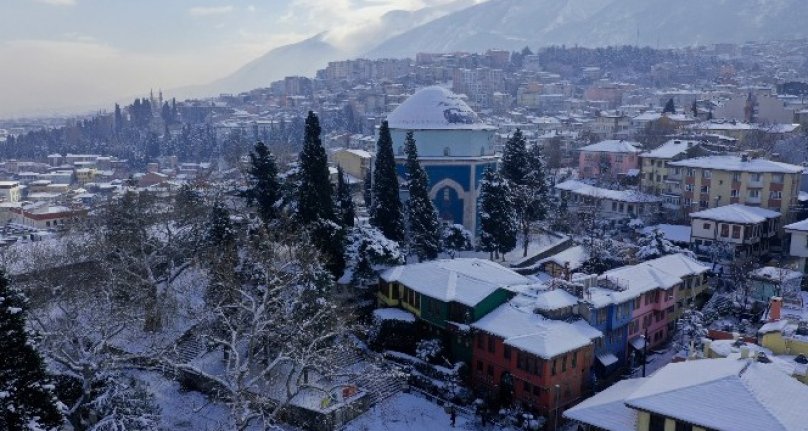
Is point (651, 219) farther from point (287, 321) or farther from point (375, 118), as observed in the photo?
point (375, 118)

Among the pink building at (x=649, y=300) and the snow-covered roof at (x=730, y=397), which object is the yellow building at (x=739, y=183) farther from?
the snow-covered roof at (x=730, y=397)

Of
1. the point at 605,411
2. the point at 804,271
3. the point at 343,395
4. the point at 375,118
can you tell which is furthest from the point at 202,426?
the point at 375,118

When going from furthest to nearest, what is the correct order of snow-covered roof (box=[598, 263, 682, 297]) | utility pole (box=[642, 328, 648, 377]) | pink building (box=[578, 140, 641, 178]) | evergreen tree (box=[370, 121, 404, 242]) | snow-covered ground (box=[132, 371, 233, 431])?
pink building (box=[578, 140, 641, 178])
evergreen tree (box=[370, 121, 404, 242])
snow-covered roof (box=[598, 263, 682, 297])
utility pole (box=[642, 328, 648, 377])
snow-covered ground (box=[132, 371, 233, 431])

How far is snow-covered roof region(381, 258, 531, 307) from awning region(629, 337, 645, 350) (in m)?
5.12

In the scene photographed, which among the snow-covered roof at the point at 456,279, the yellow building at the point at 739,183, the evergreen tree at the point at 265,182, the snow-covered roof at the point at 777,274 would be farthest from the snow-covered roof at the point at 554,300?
the yellow building at the point at 739,183

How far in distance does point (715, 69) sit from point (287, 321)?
151213 mm

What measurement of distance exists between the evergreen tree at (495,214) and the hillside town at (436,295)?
112mm

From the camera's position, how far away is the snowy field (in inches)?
915

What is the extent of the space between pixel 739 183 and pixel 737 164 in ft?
4.44

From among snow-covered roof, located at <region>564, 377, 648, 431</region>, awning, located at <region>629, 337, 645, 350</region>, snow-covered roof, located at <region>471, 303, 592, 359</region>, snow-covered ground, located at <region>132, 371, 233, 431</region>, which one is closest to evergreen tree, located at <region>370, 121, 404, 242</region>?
snow-covered roof, located at <region>471, 303, 592, 359</region>

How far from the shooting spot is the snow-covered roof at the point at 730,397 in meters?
17.0

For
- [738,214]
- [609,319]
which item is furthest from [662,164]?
[609,319]

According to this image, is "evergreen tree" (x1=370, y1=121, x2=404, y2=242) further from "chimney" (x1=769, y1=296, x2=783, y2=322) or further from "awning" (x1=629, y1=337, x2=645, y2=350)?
"chimney" (x1=769, y1=296, x2=783, y2=322)

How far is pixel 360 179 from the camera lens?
62094 mm
